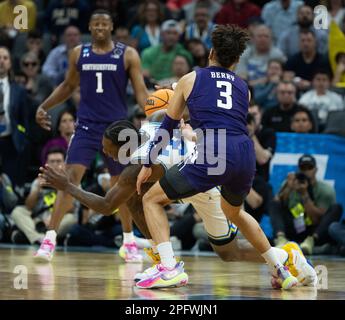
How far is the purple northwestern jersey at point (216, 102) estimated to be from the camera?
24.6ft

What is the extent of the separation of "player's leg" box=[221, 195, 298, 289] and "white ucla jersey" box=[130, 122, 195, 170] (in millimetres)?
905

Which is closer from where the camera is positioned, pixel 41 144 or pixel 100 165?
pixel 100 165

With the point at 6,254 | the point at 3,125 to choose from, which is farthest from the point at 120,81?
the point at 3,125

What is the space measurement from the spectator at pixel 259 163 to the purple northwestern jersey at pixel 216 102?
15.4 ft

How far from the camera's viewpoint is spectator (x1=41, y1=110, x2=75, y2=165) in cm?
1345

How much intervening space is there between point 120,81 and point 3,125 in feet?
12.2

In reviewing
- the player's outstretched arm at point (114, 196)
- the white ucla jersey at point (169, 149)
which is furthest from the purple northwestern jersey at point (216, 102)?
the player's outstretched arm at point (114, 196)

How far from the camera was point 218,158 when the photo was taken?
7.39 metres

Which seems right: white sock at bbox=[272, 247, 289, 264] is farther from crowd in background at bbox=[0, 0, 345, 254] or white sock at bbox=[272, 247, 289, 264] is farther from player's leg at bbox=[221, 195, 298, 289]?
crowd in background at bbox=[0, 0, 345, 254]

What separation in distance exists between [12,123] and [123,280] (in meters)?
6.29

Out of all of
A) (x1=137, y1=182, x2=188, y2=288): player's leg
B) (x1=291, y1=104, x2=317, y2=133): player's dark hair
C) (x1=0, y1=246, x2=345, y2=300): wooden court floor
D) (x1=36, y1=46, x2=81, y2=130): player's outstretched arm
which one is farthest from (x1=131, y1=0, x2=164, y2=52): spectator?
(x1=137, y1=182, x2=188, y2=288): player's leg

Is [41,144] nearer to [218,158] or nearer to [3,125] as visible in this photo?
[3,125]

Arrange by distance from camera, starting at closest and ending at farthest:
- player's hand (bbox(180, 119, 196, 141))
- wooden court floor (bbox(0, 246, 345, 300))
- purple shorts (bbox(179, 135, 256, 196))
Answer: wooden court floor (bbox(0, 246, 345, 300))
purple shorts (bbox(179, 135, 256, 196))
player's hand (bbox(180, 119, 196, 141))

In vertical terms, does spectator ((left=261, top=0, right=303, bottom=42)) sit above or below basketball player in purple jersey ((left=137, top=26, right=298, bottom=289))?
above
